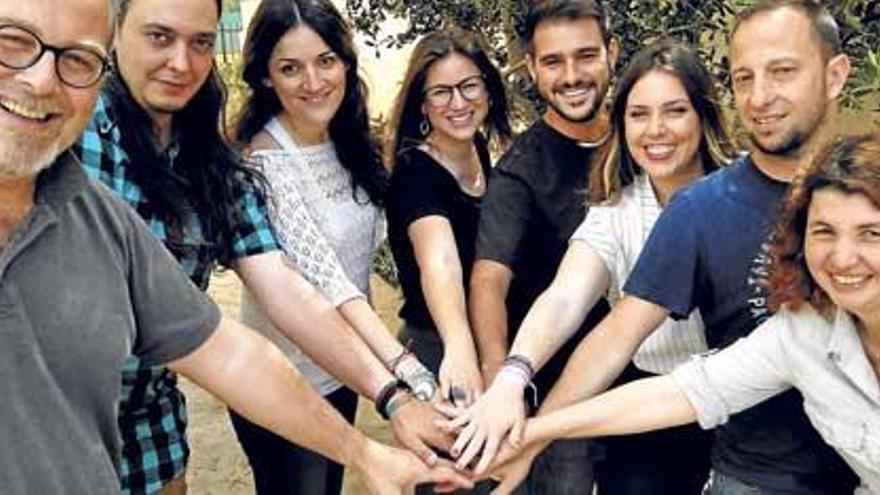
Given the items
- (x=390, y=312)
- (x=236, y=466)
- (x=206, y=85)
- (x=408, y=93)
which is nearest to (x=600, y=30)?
(x=408, y=93)

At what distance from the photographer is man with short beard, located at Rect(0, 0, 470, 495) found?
1.69 metres

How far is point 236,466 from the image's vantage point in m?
5.29

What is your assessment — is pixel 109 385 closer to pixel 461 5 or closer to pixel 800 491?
pixel 800 491

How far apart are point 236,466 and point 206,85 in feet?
9.61

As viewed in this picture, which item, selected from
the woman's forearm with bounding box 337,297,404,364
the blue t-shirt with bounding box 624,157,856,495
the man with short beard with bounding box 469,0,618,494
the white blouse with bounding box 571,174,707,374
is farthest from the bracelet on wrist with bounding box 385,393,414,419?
the blue t-shirt with bounding box 624,157,856,495

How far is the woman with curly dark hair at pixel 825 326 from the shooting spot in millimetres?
2207

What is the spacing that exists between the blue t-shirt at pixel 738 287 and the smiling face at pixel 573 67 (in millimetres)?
722

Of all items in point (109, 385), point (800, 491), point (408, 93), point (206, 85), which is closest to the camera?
point (109, 385)

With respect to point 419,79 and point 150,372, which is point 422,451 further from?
point 419,79

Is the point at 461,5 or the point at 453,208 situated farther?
the point at 461,5

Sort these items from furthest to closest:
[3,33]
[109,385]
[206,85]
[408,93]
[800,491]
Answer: [408,93], [206,85], [800,491], [109,385], [3,33]

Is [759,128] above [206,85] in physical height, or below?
above

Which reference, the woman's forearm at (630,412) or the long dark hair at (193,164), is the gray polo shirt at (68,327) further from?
the woman's forearm at (630,412)

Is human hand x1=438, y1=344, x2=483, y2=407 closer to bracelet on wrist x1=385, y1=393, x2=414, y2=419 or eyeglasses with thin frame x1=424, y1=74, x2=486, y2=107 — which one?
bracelet on wrist x1=385, y1=393, x2=414, y2=419
